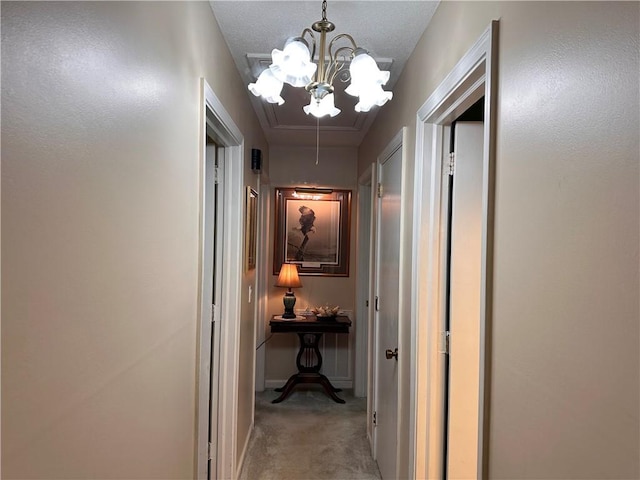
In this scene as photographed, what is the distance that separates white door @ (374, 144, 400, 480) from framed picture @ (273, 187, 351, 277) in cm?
117

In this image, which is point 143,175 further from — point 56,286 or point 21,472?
point 21,472

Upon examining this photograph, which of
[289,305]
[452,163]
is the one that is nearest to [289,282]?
[289,305]

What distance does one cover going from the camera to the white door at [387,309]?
7.33ft

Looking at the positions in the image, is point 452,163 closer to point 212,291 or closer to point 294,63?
point 294,63

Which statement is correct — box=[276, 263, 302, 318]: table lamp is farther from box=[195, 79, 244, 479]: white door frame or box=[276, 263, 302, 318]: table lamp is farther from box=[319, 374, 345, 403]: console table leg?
box=[195, 79, 244, 479]: white door frame

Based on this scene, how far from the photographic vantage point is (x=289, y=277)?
3814 millimetres

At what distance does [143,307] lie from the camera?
1003 millimetres

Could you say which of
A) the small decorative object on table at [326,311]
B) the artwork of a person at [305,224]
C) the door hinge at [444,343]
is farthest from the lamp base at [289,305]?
the door hinge at [444,343]

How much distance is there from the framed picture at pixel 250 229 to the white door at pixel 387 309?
88 cm

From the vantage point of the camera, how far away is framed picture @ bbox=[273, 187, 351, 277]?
4055 millimetres

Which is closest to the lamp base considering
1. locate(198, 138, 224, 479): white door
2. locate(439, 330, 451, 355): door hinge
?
locate(198, 138, 224, 479): white door

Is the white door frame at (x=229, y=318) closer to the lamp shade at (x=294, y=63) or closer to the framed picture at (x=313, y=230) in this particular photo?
the lamp shade at (x=294, y=63)

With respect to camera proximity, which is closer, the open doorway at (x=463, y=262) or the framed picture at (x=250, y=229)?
the open doorway at (x=463, y=262)

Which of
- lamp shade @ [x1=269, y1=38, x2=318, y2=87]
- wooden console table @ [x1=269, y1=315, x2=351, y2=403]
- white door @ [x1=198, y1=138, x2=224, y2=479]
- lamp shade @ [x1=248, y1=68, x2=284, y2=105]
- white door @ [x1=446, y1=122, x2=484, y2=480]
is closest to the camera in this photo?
lamp shade @ [x1=269, y1=38, x2=318, y2=87]
